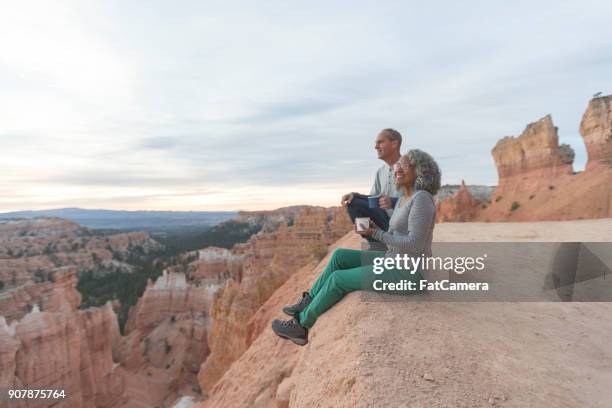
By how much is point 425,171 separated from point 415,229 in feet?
1.88

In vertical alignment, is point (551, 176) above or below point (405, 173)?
above

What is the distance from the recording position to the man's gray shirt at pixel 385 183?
Result: 4227 mm

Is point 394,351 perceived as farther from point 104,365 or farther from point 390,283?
point 104,365

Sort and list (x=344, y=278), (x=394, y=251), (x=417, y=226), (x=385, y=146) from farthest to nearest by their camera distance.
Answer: (x=385, y=146)
(x=344, y=278)
(x=394, y=251)
(x=417, y=226)

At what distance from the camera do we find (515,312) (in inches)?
151

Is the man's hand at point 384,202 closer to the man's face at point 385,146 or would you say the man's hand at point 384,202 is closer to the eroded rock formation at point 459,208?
the man's face at point 385,146

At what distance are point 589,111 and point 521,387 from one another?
95.2 feet

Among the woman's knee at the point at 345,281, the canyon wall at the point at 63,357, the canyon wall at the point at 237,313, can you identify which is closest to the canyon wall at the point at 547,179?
the canyon wall at the point at 237,313

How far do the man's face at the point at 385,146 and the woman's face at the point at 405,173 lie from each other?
3.14 ft

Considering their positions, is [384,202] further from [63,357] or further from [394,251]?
A: [63,357]

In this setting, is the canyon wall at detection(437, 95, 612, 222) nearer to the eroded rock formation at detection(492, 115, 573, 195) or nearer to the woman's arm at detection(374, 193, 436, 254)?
the eroded rock formation at detection(492, 115, 573, 195)

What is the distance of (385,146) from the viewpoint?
4293 mm


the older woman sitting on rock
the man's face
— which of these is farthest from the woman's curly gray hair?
the man's face

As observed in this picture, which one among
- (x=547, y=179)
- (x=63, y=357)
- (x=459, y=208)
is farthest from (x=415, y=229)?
(x=547, y=179)
